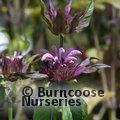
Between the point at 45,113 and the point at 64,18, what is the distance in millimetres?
188

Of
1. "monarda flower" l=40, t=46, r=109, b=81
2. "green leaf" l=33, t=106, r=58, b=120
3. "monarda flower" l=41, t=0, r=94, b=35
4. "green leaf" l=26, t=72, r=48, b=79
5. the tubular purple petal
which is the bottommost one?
"green leaf" l=33, t=106, r=58, b=120

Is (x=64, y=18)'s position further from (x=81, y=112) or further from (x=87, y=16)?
(x=81, y=112)

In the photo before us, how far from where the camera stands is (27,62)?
0.83m

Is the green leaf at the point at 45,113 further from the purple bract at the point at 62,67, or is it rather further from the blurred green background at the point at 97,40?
the blurred green background at the point at 97,40

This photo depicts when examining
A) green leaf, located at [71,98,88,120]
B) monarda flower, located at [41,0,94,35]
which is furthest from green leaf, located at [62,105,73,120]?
monarda flower, located at [41,0,94,35]

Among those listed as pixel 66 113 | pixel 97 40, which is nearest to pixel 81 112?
pixel 66 113

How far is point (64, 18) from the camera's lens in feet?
2.73

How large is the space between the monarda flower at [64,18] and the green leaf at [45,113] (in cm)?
15

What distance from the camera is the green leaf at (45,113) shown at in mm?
842

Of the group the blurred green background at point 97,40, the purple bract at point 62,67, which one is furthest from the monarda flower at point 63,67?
the blurred green background at point 97,40

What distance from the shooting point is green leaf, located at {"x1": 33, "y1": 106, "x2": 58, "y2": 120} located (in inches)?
33.1

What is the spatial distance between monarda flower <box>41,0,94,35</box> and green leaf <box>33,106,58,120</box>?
0.15 m

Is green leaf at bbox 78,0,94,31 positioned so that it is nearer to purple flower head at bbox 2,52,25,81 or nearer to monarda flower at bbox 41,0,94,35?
monarda flower at bbox 41,0,94,35

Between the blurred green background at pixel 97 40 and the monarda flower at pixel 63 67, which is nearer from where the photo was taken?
the monarda flower at pixel 63 67
